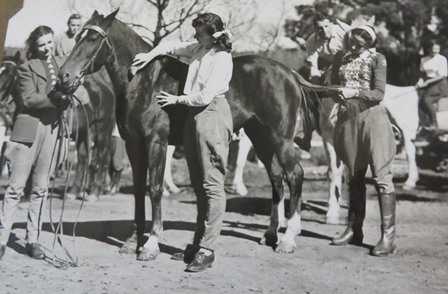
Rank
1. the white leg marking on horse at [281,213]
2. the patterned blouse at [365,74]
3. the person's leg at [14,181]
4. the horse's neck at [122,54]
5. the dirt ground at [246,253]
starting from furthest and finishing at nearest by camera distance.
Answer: the white leg marking on horse at [281,213]
the patterned blouse at [365,74]
the horse's neck at [122,54]
the person's leg at [14,181]
the dirt ground at [246,253]

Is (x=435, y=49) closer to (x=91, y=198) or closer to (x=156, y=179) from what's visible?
(x=156, y=179)

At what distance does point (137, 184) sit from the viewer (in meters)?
2.54

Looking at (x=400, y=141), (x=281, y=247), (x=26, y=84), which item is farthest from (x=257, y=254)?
(x=26, y=84)

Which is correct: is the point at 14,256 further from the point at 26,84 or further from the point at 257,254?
the point at 257,254

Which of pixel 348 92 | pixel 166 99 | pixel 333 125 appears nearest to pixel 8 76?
pixel 166 99

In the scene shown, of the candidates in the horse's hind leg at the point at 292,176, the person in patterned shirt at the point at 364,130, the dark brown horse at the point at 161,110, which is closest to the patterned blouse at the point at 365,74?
the person in patterned shirt at the point at 364,130

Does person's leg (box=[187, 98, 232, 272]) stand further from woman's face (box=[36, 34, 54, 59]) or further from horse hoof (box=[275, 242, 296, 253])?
woman's face (box=[36, 34, 54, 59])

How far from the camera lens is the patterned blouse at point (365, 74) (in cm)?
255

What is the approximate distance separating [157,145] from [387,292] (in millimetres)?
1058

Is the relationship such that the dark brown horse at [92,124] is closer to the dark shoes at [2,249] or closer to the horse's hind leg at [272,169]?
the dark shoes at [2,249]

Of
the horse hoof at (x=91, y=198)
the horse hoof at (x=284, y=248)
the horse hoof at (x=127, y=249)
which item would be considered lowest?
the horse hoof at (x=127, y=249)

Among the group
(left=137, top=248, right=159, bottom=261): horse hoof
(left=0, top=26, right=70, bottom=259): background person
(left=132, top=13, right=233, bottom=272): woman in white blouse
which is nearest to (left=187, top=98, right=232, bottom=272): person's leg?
(left=132, top=13, right=233, bottom=272): woman in white blouse

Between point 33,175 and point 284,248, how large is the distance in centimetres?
109

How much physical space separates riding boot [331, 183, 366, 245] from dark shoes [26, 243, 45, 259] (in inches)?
49.2
